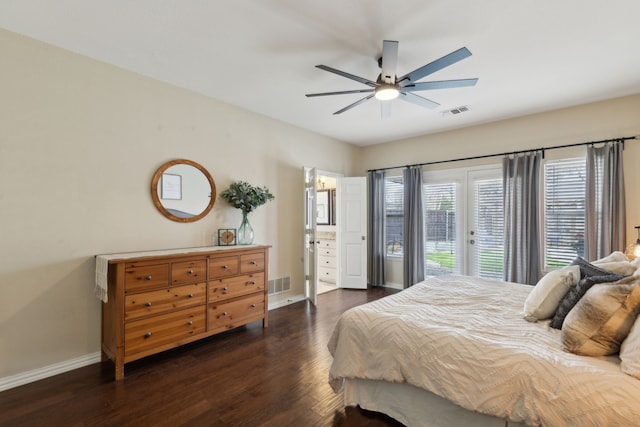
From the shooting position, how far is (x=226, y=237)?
3.61m

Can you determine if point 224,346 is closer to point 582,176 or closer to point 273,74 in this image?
point 273,74

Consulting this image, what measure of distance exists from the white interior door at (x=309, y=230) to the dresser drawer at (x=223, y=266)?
1565 millimetres

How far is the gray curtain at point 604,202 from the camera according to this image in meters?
3.40

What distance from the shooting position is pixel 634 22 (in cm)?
218

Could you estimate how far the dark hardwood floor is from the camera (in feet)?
6.28

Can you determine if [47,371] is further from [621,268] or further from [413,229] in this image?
[413,229]

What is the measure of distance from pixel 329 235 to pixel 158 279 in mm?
3900

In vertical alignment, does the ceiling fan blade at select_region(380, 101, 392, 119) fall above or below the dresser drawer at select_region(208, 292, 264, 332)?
above

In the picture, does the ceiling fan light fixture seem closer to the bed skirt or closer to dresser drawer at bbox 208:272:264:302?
→ the bed skirt

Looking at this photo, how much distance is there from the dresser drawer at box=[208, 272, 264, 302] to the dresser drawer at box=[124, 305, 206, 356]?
0.19m

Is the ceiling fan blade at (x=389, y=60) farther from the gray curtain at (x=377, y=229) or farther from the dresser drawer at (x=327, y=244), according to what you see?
the dresser drawer at (x=327, y=244)

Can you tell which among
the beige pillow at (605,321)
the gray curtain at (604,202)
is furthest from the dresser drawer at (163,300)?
the gray curtain at (604,202)

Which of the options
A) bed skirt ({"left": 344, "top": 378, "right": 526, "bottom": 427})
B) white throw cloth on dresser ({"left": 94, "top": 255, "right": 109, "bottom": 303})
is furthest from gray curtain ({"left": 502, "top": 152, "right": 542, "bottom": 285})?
white throw cloth on dresser ({"left": 94, "top": 255, "right": 109, "bottom": 303})

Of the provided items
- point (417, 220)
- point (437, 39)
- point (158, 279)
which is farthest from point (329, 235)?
point (437, 39)
